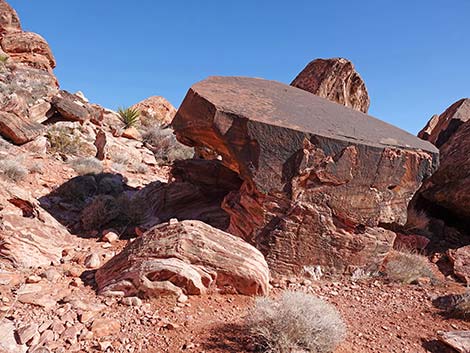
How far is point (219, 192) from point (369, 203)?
9.48ft

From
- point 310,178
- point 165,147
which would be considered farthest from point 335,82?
point 165,147

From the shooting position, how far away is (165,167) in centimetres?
1009

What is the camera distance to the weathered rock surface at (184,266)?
2904 mm

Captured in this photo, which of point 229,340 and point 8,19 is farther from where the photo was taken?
point 8,19

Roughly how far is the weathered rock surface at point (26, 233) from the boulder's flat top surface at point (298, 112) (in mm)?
2720

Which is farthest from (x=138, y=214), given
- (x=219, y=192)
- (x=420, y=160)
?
(x=420, y=160)

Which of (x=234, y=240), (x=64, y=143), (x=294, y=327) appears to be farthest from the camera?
(x=64, y=143)

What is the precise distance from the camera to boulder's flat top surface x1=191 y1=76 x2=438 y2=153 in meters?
4.00

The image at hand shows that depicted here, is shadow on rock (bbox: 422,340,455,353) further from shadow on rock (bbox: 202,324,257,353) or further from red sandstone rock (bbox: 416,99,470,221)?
red sandstone rock (bbox: 416,99,470,221)

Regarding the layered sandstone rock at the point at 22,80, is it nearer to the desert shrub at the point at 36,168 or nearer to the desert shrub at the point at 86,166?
the desert shrub at the point at 86,166

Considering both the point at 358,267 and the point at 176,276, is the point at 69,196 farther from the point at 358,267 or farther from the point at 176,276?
the point at 358,267

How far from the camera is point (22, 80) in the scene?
1260 centimetres

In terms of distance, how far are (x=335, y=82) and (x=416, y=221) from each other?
163 inches

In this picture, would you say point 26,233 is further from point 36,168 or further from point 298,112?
point 298,112
